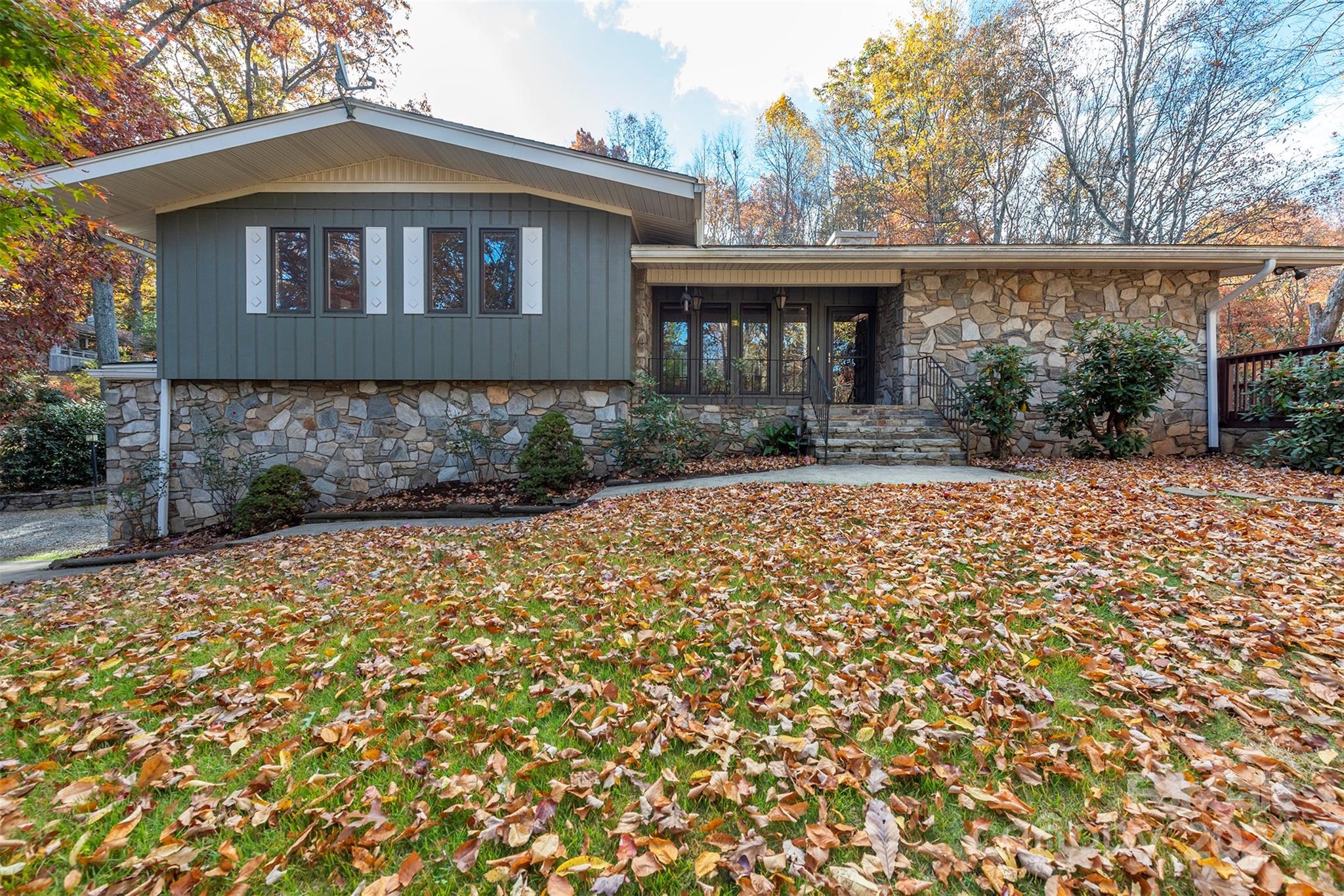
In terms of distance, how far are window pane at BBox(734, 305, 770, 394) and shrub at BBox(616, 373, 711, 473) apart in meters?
3.44

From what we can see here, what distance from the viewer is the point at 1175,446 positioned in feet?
29.3

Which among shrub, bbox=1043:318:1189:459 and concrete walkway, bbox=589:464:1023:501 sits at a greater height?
shrub, bbox=1043:318:1189:459

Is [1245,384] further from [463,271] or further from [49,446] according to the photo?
[49,446]

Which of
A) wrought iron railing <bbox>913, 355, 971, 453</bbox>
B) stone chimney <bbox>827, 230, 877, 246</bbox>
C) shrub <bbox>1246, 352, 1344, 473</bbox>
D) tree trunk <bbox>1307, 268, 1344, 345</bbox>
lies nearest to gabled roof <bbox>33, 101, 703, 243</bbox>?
stone chimney <bbox>827, 230, 877, 246</bbox>

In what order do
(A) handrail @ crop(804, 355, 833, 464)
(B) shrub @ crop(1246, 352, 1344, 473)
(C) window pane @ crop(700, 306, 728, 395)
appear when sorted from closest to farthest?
(B) shrub @ crop(1246, 352, 1344, 473) < (A) handrail @ crop(804, 355, 833, 464) < (C) window pane @ crop(700, 306, 728, 395)

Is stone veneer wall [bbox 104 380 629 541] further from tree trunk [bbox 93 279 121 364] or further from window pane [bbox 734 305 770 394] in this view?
tree trunk [bbox 93 279 121 364]

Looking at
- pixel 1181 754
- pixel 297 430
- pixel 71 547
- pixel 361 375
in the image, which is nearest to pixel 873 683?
pixel 1181 754

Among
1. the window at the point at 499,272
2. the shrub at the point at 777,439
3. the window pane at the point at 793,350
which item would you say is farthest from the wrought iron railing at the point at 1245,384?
the window at the point at 499,272

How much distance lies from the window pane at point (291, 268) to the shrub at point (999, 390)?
984 centimetres

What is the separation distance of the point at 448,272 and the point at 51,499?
10.6 metres

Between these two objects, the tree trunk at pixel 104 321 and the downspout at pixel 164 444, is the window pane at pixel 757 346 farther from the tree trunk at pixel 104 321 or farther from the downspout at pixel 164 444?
the tree trunk at pixel 104 321

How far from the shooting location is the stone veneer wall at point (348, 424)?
803 cm

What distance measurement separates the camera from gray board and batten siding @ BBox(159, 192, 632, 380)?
7801 mm

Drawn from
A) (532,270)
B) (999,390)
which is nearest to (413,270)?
(532,270)
